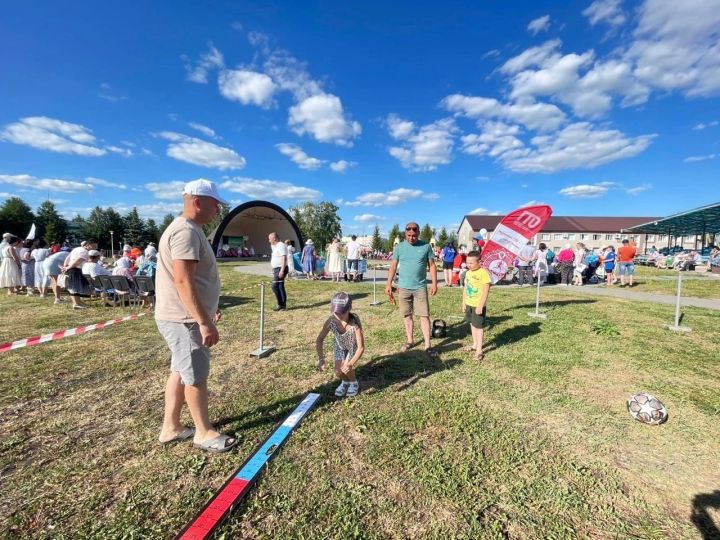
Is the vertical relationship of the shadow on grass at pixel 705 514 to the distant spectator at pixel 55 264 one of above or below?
below

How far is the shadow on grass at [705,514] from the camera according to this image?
1984mm

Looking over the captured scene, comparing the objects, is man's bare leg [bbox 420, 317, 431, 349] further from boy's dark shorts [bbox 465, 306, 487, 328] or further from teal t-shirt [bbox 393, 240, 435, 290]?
boy's dark shorts [bbox 465, 306, 487, 328]

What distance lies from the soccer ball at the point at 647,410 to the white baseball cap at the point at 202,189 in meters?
4.32

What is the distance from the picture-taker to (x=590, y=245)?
6419 cm

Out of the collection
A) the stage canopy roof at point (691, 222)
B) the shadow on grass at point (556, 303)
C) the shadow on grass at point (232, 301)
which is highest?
the stage canopy roof at point (691, 222)

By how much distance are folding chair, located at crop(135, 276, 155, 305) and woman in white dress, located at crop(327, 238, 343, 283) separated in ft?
23.9

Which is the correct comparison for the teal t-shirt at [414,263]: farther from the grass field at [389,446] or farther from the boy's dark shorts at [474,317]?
the grass field at [389,446]

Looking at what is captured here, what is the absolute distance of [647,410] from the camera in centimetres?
326

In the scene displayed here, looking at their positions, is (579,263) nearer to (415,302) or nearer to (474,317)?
(474,317)

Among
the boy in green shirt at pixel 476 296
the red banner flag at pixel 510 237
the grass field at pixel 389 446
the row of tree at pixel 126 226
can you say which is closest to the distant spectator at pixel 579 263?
the red banner flag at pixel 510 237

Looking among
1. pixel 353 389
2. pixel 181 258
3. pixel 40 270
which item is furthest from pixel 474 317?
pixel 40 270

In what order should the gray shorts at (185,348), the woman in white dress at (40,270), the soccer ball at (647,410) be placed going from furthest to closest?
the woman in white dress at (40,270), the soccer ball at (647,410), the gray shorts at (185,348)

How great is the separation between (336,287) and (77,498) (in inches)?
416

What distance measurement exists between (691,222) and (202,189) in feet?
147
